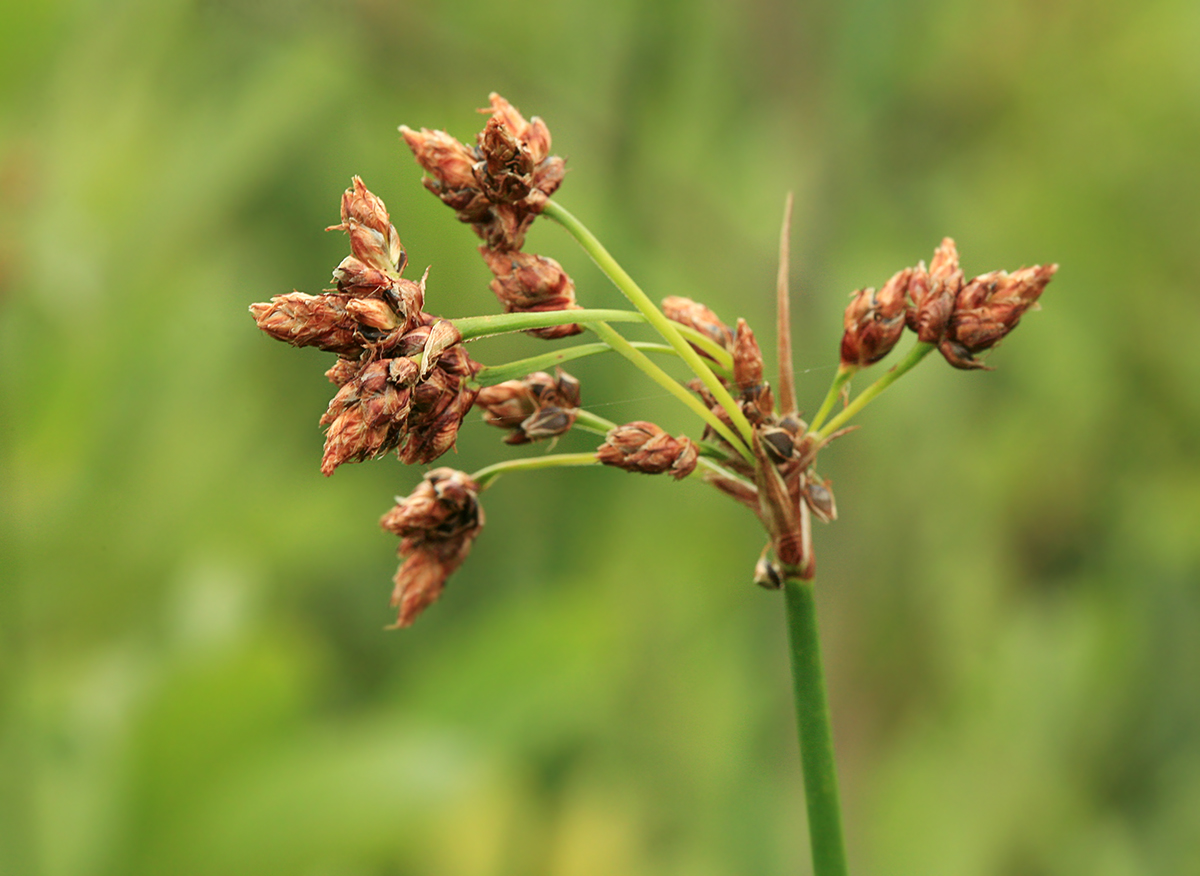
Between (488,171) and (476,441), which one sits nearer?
(488,171)

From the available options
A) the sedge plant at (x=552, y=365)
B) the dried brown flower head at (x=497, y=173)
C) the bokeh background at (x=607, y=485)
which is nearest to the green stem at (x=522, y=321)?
the sedge plant at (x=552, y=365)

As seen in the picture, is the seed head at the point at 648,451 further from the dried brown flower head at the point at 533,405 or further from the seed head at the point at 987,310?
the seed head at the point at 987,310

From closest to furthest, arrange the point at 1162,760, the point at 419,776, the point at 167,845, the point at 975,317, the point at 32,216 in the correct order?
1. the point at 975,317
2. the point at 167,845
3. the point at 419,776
4. the point at 32,216
5. the point at 1162,760

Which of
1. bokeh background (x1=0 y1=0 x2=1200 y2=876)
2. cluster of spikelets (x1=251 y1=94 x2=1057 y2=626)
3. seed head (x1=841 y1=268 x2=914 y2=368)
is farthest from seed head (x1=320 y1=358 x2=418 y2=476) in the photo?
bokeh background (x1=0 y1=0 x2=1200 y2=876)

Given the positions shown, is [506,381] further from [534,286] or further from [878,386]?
[878,386]

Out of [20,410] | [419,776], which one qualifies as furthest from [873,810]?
[20,410]

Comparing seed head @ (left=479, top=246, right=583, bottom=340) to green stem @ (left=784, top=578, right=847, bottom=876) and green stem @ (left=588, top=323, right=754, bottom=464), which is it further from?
green stem @ (left=784, top=578, right=847, bottom=876)

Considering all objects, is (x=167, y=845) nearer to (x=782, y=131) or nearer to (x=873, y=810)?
(x=873, y=810)

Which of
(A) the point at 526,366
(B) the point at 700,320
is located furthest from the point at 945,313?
(A) the point at 526,366
